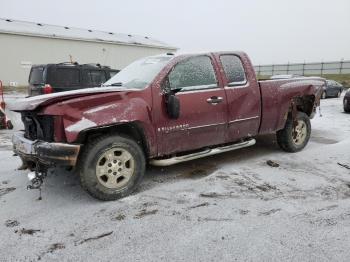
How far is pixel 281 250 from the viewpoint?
275 centimetres

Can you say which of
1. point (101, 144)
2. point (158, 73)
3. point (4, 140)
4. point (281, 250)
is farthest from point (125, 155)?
point (4, 140)

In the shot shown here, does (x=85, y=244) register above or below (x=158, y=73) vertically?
below

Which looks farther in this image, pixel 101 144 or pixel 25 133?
pixel 25 133

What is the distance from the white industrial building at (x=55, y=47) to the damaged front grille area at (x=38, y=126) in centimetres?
1790

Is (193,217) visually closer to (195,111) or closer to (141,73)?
(195,111)

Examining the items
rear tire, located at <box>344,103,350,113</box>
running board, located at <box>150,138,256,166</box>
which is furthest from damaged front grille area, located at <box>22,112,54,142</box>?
rear tire, located at <box>344,103,350,113</box>

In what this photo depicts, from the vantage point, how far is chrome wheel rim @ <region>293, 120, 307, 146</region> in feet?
19.3

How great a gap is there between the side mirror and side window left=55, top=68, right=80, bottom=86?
21.1ft

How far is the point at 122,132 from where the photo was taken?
13.1ft

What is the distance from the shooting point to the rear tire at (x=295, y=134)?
5723mm

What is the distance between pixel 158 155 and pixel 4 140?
4.51m

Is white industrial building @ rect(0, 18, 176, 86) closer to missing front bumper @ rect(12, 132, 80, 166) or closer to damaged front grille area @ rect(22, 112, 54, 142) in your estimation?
damaged front grille area @ rect(22, 112, 54, 142)

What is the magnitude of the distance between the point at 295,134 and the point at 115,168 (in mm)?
3547

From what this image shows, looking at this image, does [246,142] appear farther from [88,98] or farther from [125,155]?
[88,98]
